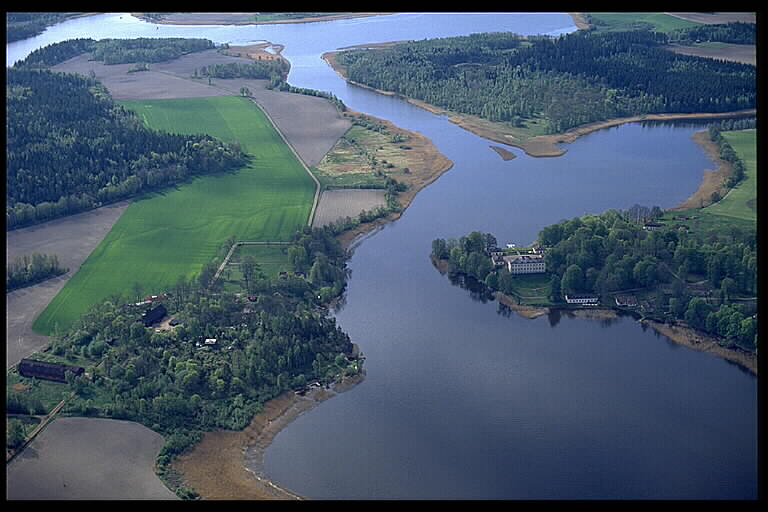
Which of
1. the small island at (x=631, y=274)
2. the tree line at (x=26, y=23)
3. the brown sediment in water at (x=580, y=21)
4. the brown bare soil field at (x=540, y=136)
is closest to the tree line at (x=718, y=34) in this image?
the brown sediment in water at (x=580, y=21)

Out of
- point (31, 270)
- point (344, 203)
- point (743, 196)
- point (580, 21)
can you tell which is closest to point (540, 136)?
point (743, 196)

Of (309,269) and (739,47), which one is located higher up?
(739,47)

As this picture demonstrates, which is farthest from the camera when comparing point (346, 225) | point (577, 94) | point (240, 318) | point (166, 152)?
point (577, 94)

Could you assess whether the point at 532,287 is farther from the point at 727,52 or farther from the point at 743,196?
the point at 727,52

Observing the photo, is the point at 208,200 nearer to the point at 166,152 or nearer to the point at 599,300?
the point at 166,152

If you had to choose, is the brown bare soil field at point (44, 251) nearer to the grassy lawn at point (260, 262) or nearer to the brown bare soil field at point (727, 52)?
the grassy lawn at point (260, 262)
